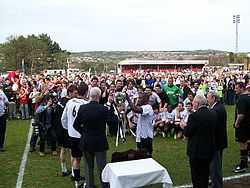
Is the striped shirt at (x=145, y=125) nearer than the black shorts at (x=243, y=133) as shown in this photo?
Yes

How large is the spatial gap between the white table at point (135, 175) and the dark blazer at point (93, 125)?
2.49 ft

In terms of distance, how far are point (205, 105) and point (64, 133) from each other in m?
3.58

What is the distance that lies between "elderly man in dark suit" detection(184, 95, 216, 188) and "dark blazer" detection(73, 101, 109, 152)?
1.38 metres

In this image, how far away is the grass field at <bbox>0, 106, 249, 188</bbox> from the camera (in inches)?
332

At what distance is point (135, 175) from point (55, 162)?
497 centimetres

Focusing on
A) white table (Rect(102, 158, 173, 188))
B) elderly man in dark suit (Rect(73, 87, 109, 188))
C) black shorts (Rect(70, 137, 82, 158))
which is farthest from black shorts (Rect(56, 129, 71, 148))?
white table (Rect(102, 158, 173, 188))

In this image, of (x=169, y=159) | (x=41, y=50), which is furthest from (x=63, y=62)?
(x=169, y=159)

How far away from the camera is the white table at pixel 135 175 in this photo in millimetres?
5551

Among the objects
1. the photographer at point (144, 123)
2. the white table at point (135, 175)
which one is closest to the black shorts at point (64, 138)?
the photographer at point (144, 123)

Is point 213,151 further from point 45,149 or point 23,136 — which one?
point 23,136

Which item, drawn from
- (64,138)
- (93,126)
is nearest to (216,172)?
(93,126)

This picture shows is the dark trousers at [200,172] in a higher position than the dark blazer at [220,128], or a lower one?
lower

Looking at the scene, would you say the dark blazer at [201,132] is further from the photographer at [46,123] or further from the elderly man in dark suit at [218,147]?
the photographer at [46,123]

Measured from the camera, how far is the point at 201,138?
6.39 m
